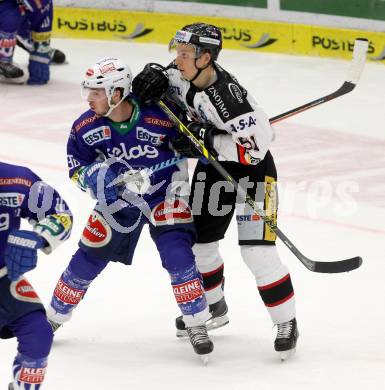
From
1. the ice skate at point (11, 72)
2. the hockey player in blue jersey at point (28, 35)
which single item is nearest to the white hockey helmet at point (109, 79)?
the hockey player in blue jersey at point (28, 35)

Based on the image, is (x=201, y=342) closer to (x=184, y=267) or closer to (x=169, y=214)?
(x=184, y=267)

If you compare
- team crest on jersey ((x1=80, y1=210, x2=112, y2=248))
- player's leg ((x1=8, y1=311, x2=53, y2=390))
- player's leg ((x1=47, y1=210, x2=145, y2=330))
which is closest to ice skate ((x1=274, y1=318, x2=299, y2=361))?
player's leg ((x1=47, y1=210, x2=145, y2=330))

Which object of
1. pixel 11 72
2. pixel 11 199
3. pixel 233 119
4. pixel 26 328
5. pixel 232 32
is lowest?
pixel 232 32

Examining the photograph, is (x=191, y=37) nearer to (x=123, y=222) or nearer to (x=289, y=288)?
(x=123, y=222)

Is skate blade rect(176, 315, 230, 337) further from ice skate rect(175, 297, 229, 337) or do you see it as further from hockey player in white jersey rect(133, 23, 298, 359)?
hockey player in white jersey rect(133, 23, 298, 359)

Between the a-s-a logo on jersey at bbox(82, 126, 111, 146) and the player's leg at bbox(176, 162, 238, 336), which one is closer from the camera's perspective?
the a-s-a logo on jersey at bbox(82, 126, 111, 146)

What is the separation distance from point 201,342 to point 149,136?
0.94 metres

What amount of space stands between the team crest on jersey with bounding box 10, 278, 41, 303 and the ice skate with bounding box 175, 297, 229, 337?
1.39 meters

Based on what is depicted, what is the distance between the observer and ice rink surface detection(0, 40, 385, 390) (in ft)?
16.6

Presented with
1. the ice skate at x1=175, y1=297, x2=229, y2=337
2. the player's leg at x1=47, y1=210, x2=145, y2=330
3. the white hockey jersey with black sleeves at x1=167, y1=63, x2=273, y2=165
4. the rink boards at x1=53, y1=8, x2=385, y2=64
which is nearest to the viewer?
the white hockey jersey with black sleeves at x1=167, y1=63, x2=273, y2=165

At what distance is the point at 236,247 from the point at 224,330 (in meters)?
1.22

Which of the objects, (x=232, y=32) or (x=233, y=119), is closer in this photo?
(x=233, y=119)

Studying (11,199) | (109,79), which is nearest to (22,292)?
(11,199)

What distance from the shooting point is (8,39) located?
10.2 meters
